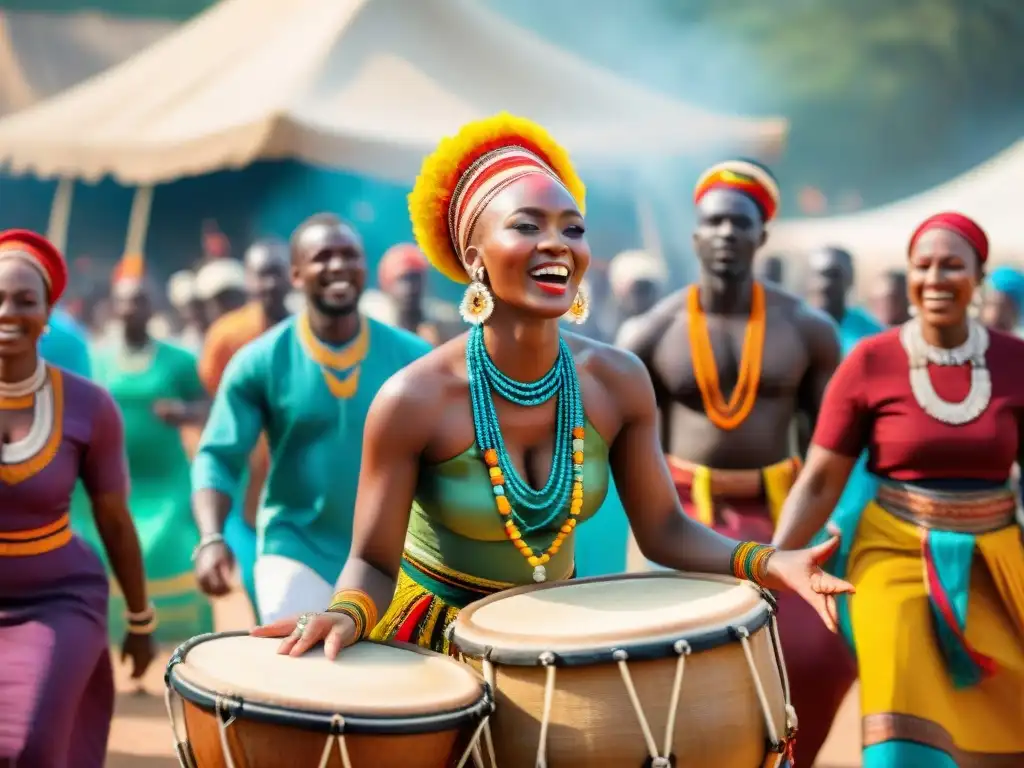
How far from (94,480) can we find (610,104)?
1495 centimetres

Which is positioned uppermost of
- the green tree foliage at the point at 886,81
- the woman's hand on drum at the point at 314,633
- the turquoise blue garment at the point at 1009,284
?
the green tree foliage at the point at 886,81

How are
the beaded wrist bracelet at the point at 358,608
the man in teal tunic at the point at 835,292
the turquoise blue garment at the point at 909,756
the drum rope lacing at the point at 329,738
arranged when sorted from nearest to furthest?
the drum rope lacing at the point at 329,738
the beaded wrist bracelet at the point at 358,608
the turquoise blue garment at the point at 909,756
the man in teal tunic at the point at 835,292

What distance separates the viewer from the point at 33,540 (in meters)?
4.95

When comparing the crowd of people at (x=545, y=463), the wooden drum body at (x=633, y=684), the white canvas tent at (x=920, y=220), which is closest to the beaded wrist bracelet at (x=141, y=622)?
the crowd of people at (x=545, y=463)

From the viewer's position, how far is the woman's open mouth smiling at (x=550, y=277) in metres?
3.57

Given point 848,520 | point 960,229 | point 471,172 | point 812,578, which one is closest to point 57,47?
point 848,520

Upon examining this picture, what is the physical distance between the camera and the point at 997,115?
139ft

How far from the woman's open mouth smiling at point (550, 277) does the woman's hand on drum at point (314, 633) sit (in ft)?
2.89

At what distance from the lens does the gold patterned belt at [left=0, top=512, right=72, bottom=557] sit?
490cm

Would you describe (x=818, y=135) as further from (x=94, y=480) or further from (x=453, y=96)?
(x=94, y=480)

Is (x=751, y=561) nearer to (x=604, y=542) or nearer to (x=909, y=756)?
(x=909, y=756)

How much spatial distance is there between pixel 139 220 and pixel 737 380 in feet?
50.8

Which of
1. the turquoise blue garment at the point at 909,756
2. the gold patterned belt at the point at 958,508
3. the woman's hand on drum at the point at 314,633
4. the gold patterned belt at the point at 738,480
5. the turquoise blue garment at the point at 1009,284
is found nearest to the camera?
the woman's hand on drum at the point at 314,633

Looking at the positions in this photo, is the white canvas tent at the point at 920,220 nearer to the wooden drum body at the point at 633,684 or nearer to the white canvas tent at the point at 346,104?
the white canvas tent at the point at 346,104
